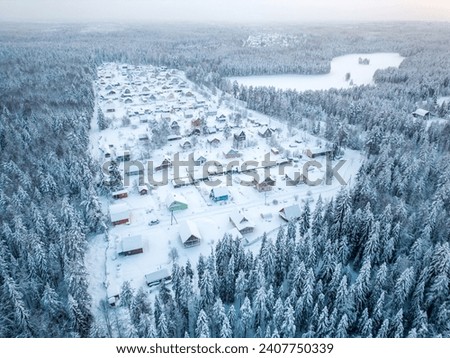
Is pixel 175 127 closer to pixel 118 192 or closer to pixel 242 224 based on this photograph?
pixel 118 192

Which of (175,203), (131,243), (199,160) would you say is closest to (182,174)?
(199,160)

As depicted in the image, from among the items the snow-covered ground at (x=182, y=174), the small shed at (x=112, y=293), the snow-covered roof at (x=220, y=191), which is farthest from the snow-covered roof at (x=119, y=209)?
the snow-covered roof at (x=220, y=191)

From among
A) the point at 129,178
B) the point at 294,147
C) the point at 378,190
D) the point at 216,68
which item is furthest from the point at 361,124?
the point at 216,68

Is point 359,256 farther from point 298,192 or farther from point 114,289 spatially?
point 114,289

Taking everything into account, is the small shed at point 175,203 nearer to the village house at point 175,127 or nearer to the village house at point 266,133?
the village house at point 175,127

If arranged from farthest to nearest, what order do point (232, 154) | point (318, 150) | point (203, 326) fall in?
point (318, 150), point (232, 154), point (203, 326)

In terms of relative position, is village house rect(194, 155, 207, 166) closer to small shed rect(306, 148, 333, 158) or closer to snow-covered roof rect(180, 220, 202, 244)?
snow-covered roof rect(180, 220, 202, 244)

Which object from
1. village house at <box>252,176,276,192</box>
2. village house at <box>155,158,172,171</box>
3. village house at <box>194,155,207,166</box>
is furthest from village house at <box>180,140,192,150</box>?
village house at <box>252,176,276,192</box>
